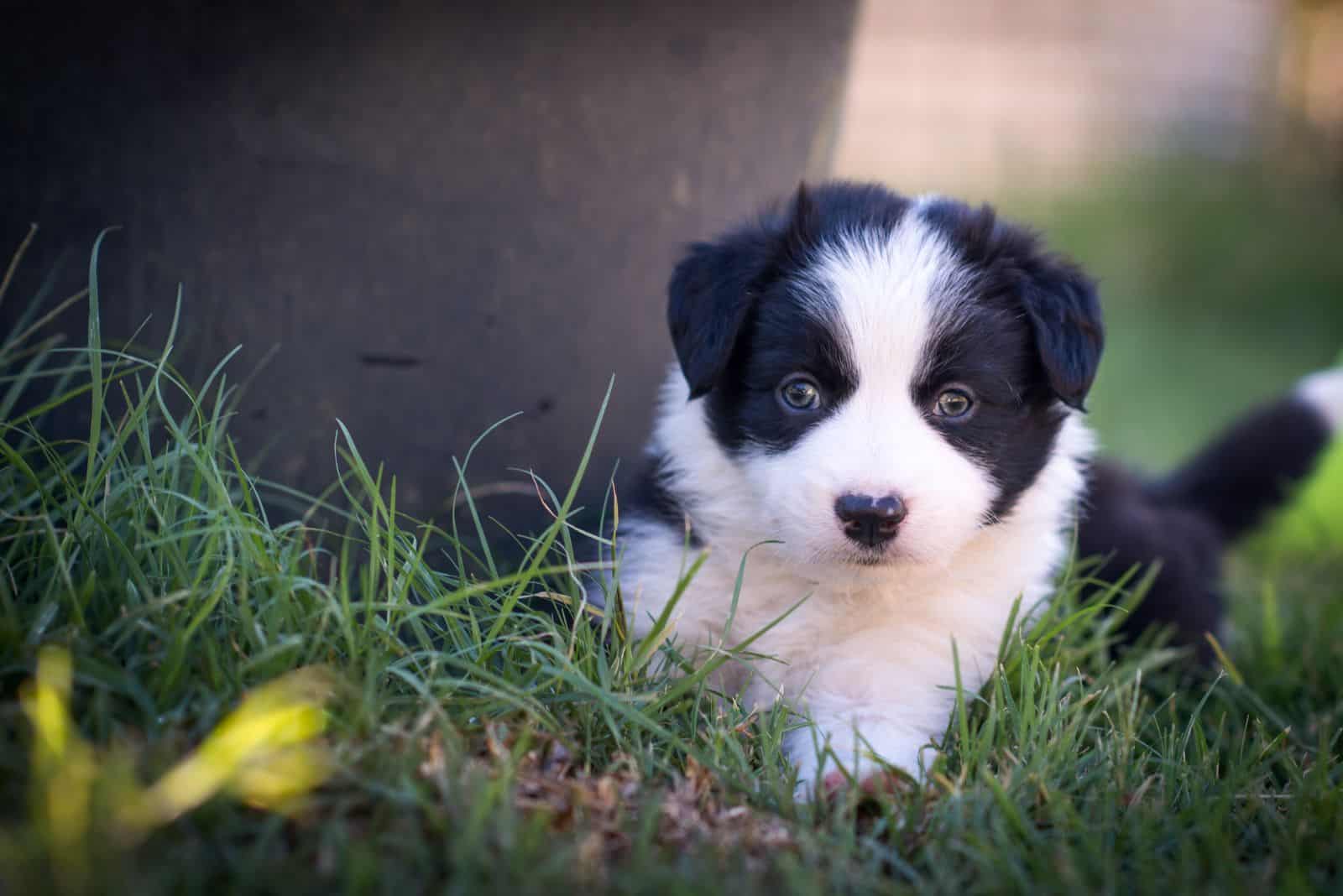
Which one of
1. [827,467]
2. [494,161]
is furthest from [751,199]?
[827,467]

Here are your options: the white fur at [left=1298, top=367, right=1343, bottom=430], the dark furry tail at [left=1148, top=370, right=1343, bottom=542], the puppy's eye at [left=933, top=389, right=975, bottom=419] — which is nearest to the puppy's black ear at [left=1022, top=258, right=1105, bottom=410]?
the puppy's eye at [left=933, top=389, right=975, bottom=419]

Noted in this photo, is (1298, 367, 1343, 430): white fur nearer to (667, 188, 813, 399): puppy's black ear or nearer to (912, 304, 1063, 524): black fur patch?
(912, 304, 1063, 524): black fur patch

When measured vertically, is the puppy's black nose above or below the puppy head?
below

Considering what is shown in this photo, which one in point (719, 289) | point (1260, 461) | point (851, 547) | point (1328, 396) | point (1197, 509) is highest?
point (719, 289)

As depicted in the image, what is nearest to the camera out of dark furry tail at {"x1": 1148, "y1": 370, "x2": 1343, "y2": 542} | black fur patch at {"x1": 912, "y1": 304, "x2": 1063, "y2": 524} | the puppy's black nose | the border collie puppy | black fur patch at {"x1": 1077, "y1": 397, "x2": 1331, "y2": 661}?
the puppy's black nose

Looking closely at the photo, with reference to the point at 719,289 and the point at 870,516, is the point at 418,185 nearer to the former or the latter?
the point at 719,289

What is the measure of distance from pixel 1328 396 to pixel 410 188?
110 inches

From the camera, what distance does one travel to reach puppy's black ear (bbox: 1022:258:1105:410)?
7.46 feet

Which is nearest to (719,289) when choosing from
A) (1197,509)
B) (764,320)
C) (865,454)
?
(764,320)

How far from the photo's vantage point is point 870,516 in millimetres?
2037

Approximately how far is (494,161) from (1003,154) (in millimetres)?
7025

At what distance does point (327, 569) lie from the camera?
2.49 meters

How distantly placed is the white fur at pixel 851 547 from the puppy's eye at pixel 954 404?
81mm

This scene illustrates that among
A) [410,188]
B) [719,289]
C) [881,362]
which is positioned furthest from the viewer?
[410,188]
